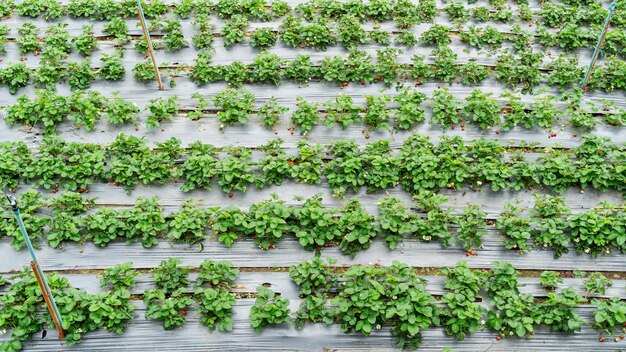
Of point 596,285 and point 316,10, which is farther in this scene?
point 316,10

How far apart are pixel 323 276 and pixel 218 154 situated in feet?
5.48

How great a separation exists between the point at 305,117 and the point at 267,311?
6.79 ft

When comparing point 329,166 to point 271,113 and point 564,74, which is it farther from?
point 564,74

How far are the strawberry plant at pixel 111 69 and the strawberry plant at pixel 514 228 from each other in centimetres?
397

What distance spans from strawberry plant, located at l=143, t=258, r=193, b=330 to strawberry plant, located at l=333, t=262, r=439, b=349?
1.11 metres

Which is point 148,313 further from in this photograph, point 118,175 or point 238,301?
point 118,175

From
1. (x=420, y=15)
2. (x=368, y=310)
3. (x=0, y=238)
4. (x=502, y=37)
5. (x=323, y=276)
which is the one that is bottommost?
(x=368, y=310)

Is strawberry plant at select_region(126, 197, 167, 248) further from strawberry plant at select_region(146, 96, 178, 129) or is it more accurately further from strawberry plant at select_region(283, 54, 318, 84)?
strawberry plant at select_region(283, 54, 318, 84)

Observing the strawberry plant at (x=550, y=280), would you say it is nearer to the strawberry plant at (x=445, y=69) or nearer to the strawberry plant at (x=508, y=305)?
the strawberry plant at (x=508, y=305)

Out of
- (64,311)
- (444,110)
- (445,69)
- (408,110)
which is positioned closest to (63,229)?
(64,311)

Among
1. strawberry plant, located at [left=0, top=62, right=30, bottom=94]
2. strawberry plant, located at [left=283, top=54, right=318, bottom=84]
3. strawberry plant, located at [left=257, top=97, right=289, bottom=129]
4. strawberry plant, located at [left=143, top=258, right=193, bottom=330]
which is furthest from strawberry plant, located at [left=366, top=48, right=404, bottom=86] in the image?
strawberry plant, located at [left=0, top=62, right=30, bottom=94]

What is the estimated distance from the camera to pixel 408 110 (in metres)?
5.64

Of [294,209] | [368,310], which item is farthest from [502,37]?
[368,310]

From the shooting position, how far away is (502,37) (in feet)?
21.5
